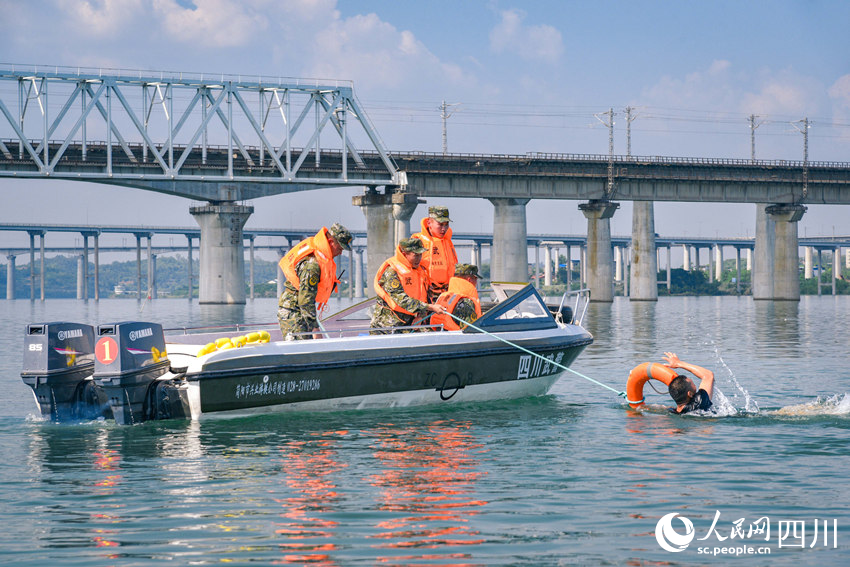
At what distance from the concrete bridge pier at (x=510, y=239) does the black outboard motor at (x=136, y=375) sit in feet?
200

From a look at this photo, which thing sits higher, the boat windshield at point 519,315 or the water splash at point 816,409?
the boat windshield at point 519,315

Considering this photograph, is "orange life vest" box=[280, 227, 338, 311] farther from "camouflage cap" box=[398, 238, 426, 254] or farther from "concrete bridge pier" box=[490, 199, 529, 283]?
"concrete bridge pier" box=[490, 199, 529, 283]

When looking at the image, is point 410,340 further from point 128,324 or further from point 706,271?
point 706,271

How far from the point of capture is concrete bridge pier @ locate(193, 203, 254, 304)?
75625 millimetres

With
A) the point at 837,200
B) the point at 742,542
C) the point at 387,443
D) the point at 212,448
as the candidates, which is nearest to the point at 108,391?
the point at 212,448

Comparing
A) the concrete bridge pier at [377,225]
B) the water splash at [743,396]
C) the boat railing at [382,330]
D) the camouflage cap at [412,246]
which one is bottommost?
the water splash at [743,396]

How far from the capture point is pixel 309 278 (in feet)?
45.5

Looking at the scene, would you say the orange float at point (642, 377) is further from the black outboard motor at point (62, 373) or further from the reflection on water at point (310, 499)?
the black outboard motor at point (62, 373)

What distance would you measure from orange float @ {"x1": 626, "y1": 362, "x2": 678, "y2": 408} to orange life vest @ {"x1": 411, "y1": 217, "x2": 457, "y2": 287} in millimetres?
3432

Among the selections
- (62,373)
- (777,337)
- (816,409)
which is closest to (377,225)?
(777,337)

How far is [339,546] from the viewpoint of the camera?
7711mm

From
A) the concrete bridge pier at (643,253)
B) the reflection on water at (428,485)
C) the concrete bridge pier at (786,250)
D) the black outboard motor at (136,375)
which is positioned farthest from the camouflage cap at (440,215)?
the concrete bridge pier at (786,250)

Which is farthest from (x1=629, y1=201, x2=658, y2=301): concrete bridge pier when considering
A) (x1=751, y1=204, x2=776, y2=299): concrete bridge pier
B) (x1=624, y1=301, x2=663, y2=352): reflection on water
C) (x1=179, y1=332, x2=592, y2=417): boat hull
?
(x1=179, y1=332, x2=592, y2=417): boat hull

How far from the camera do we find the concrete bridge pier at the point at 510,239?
7412 cm
